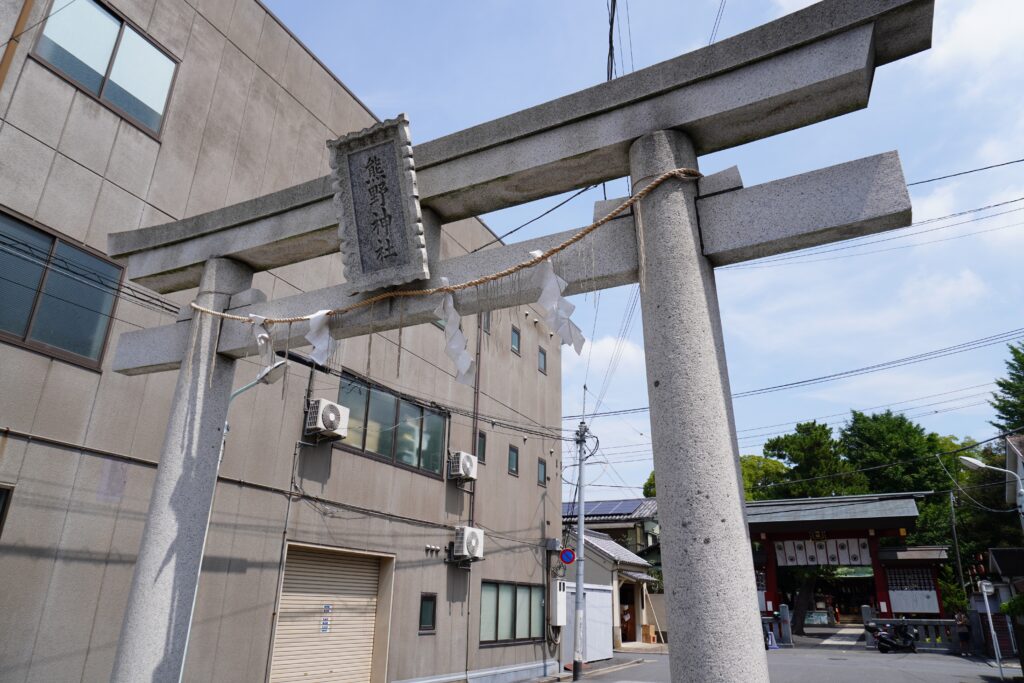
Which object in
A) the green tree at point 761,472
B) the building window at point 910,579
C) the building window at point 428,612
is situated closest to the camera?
the building window at point 428,612

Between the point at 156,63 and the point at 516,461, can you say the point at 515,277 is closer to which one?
the point at 156,63

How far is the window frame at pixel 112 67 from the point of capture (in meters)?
7.98

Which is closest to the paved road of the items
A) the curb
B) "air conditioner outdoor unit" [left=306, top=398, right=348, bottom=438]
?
the curb

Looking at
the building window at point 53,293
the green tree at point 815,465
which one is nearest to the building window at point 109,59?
the building window at point 53,293

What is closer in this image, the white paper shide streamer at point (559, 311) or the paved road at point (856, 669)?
the white paper shide streamer at point (559, 311)

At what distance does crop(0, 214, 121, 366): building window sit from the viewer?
7238 mm

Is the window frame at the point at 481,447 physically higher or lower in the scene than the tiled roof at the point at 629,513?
lower

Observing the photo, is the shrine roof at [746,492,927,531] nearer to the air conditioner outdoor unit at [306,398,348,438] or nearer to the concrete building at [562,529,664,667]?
the concrete building at [562,529,664,667]

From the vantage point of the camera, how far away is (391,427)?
13.3m

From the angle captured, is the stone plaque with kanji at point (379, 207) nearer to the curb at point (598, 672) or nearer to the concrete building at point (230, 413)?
the concrete building at point (230, 413)

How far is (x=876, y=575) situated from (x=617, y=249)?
99.0 ft

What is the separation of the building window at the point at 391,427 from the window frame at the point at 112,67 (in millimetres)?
5415

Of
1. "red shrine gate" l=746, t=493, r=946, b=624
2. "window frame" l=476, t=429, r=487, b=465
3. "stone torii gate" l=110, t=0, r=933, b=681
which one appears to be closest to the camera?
"stone torii gate" l=110, t=0, r=933, b=681

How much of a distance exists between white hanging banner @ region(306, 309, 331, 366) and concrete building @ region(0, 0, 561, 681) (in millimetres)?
636
